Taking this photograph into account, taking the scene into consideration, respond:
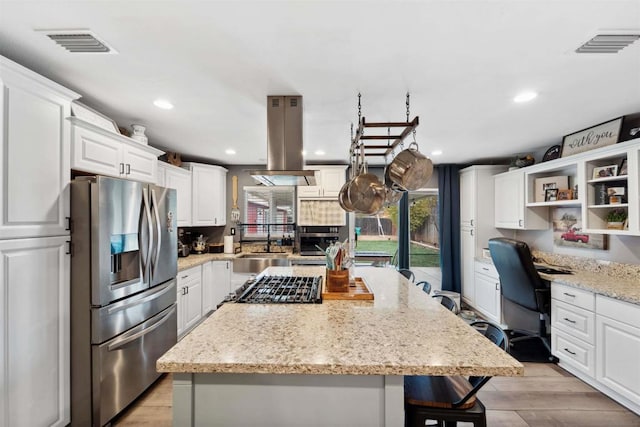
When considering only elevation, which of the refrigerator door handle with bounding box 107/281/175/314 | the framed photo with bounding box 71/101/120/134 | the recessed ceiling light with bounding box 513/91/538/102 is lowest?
the refrigerator door handle with bounding box 107/281/175/314

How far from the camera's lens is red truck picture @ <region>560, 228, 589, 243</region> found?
3.17 metres

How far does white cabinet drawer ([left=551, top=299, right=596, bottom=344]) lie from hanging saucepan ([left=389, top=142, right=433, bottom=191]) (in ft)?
6.16

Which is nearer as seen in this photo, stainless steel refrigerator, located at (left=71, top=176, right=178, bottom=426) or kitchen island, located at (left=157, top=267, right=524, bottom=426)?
kitchen island, located at (left=157, top=267, right=524, bottom=426)

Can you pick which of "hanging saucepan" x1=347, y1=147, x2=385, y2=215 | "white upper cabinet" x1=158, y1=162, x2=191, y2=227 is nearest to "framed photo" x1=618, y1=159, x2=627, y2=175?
"hanging saucepan" x1=347, y1=147, x2=385, y2=215

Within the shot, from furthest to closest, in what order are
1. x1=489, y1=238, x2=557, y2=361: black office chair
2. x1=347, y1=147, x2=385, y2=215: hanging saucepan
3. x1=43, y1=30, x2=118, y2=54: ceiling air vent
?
x1=489, y1=238, x2=557, y2=361: black office chair
x1=347, y1=147, x2=385, y2=215: hanging saucepan
x1=43, y1=30, x2=118, y2=54: ceiling air vent

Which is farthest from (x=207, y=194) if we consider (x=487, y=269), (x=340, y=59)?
(x=487, y=269)

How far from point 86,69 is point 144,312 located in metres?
1.74

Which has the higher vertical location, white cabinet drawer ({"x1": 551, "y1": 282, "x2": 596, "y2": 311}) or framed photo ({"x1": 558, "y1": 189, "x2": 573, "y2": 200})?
framed photo ({"x1": 558, "y1": 189, "x2": 573, "y2": 200})

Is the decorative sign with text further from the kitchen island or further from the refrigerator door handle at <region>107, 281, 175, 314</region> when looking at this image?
the refrigerator door handle at <region>107, 281, 175, 314</region>

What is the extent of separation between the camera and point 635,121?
2.54m

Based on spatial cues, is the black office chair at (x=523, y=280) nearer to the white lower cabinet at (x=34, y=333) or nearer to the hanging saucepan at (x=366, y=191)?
the hanging saucepan at (x=366, y=191)

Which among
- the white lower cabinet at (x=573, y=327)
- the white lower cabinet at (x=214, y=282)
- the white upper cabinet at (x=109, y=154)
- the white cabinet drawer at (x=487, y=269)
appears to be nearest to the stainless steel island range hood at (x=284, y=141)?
the white upper cabinet at (x=109, y=154)

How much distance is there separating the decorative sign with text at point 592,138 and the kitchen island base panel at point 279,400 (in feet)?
10.7

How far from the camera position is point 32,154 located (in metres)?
1.60
